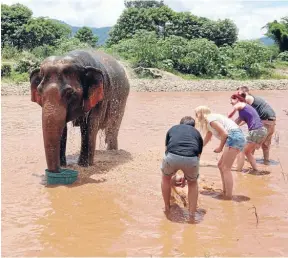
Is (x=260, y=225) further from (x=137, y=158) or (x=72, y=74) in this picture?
(x=137, y=158)

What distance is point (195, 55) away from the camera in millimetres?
33844

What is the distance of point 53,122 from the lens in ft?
24.0

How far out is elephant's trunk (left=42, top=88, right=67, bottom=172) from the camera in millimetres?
7285

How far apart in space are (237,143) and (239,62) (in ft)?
97.9

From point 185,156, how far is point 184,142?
0.18 metres

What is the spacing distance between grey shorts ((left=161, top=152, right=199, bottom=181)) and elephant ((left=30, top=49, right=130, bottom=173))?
2087mm

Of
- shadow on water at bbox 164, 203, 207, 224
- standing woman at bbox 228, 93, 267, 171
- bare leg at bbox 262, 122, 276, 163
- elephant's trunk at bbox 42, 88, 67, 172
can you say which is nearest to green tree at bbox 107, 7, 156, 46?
bare leg at bbox 262, 122, 276, 163

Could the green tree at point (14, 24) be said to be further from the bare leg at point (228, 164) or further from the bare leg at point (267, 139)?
the bare leg at point (228, 164)

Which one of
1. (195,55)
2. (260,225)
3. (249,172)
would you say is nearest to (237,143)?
(260,225)

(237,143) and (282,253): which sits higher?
(237,143)

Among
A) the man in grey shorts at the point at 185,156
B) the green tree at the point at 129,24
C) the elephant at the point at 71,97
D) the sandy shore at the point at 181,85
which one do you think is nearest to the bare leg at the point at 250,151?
the elephant at the point at 71,97

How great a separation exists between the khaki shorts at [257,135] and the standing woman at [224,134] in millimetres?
1614

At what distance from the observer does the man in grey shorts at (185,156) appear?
6035 millimetres

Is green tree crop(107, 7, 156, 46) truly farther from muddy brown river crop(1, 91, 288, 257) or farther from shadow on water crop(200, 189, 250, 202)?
shadow on water crop(200, 189, 250, 202)
